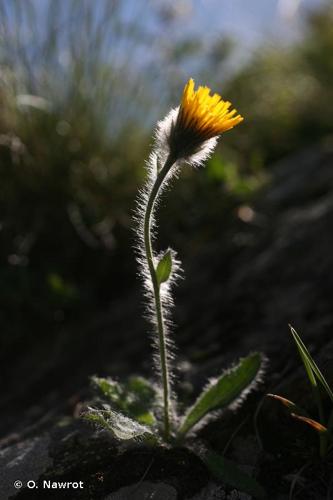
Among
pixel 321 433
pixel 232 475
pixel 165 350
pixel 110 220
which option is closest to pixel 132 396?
pixel 165 350

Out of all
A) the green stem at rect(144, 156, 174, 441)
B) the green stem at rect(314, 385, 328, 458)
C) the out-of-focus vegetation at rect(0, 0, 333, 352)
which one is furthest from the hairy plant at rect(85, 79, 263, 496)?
the out-of-focus vegetation at rect(0, 0, 333, 352)

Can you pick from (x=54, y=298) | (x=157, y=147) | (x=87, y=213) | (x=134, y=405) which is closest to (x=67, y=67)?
(x=87, y=213)

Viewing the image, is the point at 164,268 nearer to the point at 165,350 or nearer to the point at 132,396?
the point at 165,350

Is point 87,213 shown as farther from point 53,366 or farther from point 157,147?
point 157,147

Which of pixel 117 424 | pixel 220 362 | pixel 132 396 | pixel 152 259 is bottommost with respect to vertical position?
pixel 117 424

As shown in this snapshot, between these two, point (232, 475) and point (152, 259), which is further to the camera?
point (152, 259)

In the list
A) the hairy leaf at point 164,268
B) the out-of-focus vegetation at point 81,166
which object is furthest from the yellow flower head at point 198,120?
the out-of-focus vegetation at point 81,166
